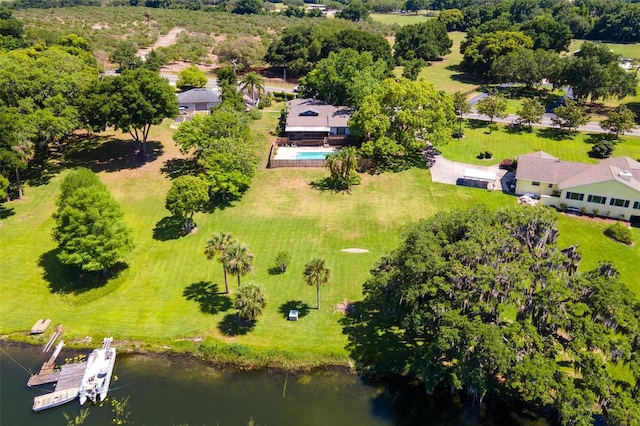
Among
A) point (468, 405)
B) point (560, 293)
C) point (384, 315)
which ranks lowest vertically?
point (468, 405)

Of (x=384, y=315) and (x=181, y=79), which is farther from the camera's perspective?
(x=181, y=79)

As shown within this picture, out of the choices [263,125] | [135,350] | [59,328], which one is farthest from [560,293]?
[263,125]

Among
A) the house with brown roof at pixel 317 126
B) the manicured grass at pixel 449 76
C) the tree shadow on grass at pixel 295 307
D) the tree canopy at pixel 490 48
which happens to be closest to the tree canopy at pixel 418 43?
the manicured grass at pixel 449 76

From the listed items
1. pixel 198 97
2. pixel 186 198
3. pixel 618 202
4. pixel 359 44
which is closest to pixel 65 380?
pixel 186 198

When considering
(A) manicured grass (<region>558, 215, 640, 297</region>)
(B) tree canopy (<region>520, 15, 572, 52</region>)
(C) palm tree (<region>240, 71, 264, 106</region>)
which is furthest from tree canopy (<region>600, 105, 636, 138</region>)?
(C) palm tree (<region>240, 71, 264, 106</region>)

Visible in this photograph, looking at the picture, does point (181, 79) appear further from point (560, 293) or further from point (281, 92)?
point (560, 293)

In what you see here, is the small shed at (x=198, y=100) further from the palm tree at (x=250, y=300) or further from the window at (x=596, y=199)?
the window at (x=596, y=199)
